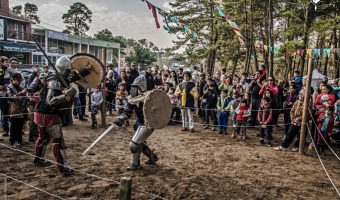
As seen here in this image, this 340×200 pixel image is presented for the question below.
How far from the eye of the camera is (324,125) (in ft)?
21.4

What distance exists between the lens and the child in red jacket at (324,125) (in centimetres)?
647

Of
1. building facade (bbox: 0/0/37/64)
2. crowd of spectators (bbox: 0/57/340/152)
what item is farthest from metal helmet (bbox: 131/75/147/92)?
building facade (bbox: 0/0/37/64)

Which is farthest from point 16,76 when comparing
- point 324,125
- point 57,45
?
point 57,45

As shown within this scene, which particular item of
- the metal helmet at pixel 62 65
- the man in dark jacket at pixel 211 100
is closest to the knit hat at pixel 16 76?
the metal helmet at pixel 62 65

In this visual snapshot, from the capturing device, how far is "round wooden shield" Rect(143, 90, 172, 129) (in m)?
4.68

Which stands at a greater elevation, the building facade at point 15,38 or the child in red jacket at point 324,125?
the building facade at point 15,38

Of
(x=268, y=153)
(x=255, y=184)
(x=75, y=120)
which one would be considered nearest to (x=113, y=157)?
(x=255, y=184)

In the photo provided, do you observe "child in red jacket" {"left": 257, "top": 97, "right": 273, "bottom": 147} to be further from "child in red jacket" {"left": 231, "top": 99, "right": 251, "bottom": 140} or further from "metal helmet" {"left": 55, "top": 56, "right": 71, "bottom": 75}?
"metal helmet" {"left": 55, "top": 56, "right": 71, "bottom": 75}

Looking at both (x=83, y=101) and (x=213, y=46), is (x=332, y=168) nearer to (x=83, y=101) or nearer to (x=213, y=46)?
(x=83, y=101)

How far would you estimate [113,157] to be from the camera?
221 inches

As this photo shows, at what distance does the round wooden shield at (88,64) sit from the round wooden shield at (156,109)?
146 centimetres

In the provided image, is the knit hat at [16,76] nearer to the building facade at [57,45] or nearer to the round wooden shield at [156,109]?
the round wooden shield at [156,109]

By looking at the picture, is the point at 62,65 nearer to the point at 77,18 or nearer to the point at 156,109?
the point at 156,109

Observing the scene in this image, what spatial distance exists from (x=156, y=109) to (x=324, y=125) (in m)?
4.19
